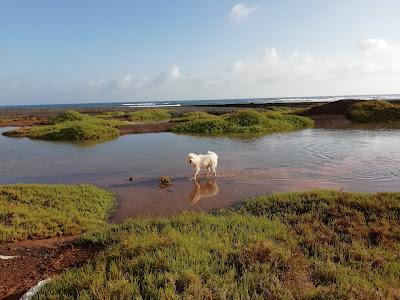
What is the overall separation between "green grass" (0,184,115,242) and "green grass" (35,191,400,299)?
4.61 feet

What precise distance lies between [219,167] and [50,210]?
7545 mm

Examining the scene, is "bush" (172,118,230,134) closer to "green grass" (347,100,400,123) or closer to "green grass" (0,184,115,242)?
"green grass" (347,100,400,123)

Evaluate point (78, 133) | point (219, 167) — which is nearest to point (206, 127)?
point (78, 133)

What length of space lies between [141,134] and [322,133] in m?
14.1

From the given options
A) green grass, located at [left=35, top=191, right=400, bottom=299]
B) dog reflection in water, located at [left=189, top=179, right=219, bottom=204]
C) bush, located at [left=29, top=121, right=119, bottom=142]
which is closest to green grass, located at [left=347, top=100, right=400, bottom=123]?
bush, located at [left=29, top=121, right=119, bottom=142]

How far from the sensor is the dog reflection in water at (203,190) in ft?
39.3

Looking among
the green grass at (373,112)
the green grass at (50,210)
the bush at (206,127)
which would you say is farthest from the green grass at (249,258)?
the green grass at (373,112)

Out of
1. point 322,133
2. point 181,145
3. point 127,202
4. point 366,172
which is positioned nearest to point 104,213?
point 127,202

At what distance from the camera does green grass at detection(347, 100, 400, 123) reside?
3575cm

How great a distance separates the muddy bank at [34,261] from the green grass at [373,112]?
32990 millimetres

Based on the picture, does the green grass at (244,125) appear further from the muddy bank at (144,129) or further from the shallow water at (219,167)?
the shallow water at (219,167)

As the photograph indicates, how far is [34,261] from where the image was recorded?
7.21 m

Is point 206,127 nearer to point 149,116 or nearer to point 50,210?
point 149,116

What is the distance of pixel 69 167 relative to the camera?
17719mm
